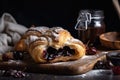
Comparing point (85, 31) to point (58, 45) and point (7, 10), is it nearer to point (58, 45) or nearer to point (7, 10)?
point (58, 45)

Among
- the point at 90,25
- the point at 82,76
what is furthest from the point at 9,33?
the point at 82,76

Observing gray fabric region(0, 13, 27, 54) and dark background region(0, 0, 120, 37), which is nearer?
gray fabric region(0, 13, 27, 54)

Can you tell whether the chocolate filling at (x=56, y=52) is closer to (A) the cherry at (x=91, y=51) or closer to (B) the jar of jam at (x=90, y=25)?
(A) the cherry at (x=91, y=51)

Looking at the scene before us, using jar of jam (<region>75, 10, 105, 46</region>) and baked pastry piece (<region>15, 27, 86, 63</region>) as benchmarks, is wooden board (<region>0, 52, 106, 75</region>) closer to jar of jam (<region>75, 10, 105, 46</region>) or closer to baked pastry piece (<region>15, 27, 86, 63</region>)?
baked pastry piece (<region>15, 27, 86, 63</region>)

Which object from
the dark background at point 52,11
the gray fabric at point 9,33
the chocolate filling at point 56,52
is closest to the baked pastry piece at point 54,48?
the chocolate filling at point 56,52

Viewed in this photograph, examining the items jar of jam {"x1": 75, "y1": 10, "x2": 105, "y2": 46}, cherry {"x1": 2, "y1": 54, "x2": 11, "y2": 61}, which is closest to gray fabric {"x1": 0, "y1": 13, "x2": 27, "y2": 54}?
cherry {"x1": 2, "y1": 54, "x2": 11, "y2": 61}

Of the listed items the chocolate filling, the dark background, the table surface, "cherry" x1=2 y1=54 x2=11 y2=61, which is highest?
the dark background
